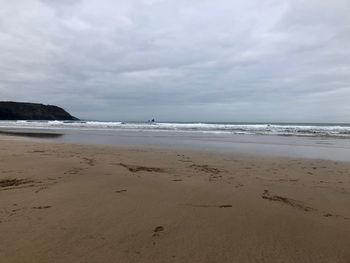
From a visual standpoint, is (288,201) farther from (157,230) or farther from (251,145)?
(251,145)

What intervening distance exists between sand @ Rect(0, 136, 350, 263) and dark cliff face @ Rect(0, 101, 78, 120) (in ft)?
304

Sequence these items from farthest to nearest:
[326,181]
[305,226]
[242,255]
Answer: [326,181] < [305,226] < [242,255]

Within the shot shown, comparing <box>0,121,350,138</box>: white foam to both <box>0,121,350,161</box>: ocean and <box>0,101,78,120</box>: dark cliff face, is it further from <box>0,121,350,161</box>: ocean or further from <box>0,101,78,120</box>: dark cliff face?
<box>0,101,78,120</box>: dark cliff face

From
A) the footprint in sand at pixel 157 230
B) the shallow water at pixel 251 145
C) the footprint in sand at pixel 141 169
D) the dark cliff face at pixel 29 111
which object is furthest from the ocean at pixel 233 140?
the dark cliff face at pixel 29 111

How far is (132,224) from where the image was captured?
385 cm

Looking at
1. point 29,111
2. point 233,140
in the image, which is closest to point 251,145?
point 233,140

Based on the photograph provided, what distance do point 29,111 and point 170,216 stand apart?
344ft

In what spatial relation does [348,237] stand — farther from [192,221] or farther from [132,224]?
[132,224]

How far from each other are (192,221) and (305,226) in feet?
4.73

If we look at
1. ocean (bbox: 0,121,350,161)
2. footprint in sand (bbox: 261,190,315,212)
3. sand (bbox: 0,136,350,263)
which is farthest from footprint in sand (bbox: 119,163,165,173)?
ocean (bbox: 0,121,350,161)

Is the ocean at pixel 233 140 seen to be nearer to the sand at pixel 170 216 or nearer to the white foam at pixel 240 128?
the white foam at pixel 240 128

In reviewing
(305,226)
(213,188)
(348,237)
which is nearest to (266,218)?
(305,226)

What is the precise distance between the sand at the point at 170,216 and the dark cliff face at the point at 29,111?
92.6 m

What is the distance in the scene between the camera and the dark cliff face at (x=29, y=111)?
8894 cm
